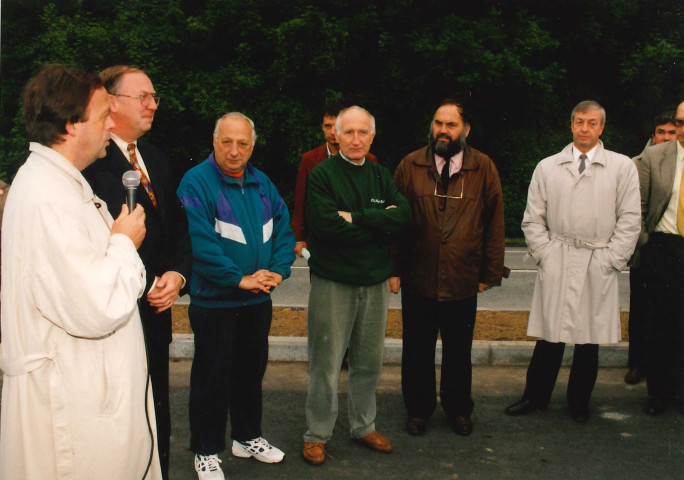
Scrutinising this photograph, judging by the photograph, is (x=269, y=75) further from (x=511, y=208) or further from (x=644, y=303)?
(x=644, y=303)

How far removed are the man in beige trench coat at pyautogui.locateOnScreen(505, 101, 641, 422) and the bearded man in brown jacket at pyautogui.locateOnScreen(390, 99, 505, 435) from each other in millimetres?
504

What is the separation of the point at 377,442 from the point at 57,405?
2532 mm

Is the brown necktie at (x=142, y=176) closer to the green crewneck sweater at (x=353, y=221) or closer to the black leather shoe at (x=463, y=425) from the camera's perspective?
the green crewneck sweater at (x=353, y=221)

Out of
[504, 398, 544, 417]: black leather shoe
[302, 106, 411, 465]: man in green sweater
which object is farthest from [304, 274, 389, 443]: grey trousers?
[504, 398, 544, 417]: black leather shoe

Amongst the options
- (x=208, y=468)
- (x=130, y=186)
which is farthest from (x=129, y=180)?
(x=208, y=468)

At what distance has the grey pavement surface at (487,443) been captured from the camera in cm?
406

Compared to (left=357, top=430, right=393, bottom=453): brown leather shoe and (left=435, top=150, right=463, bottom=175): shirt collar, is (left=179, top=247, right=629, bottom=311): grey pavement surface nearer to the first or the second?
(left=435, top=150, right=463, bottom=175): shirt collar

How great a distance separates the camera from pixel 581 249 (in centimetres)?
491

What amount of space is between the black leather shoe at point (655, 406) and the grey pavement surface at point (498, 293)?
2.69 m

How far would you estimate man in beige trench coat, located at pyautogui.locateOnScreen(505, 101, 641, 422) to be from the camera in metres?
4.87

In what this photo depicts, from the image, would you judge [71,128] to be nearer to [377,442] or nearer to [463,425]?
[377,442]

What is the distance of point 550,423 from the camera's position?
4832mm

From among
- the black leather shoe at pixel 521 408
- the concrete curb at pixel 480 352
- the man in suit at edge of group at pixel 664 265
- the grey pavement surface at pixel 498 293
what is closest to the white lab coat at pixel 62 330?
the black leather shoe at pixel 521 408

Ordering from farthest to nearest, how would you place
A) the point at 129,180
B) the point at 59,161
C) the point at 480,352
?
the point at 480,352 < the point at 129,180 < the point at 59,161
